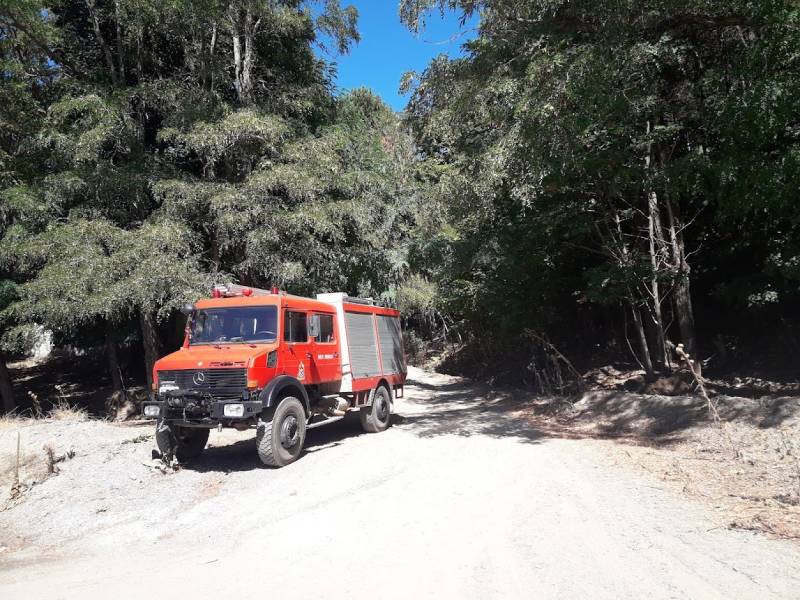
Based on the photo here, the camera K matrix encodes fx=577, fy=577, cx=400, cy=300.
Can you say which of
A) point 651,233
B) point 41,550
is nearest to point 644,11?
point 651,233

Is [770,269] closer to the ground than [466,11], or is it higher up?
closer to the ground

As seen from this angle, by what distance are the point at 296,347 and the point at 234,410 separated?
163cm

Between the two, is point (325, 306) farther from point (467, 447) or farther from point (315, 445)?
point (467, 447)

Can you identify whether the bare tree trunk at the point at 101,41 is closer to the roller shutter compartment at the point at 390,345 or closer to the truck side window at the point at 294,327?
the roller shutter compartment at the point at 390,345

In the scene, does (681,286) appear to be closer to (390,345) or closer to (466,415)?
(466,415)

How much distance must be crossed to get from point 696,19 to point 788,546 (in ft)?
26.0

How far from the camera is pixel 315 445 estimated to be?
405 inches

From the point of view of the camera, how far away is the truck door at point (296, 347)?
28.9 feet

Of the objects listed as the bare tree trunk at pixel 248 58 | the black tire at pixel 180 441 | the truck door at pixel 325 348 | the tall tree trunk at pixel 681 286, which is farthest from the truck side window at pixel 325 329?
the bare tree trunk at pixel 248 58

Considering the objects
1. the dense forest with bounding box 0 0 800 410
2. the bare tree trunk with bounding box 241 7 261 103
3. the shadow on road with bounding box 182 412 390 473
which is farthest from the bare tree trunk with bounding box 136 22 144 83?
the shadow on road with bounding box 182 412 390 473

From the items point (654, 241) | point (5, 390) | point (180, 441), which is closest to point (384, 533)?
point (180, 441)

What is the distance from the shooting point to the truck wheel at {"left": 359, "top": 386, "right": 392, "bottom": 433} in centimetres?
1141

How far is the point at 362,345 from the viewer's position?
37.6 ft

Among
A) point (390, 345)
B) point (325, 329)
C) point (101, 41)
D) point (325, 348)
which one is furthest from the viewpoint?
point (101, 41)
